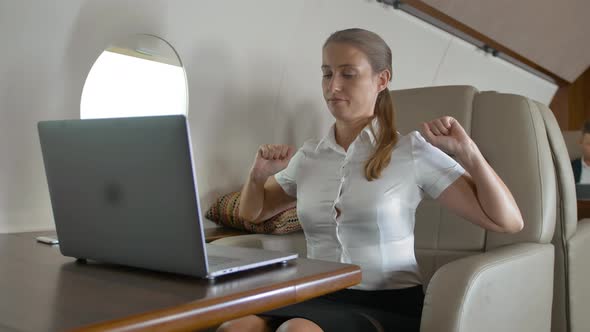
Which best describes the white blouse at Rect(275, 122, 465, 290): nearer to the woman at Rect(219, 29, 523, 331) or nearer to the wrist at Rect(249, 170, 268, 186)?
the woman at Rect(219, 29, 523, 331)

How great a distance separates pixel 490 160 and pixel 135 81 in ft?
3.67

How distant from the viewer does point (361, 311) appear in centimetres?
149

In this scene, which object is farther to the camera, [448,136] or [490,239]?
[490,239]

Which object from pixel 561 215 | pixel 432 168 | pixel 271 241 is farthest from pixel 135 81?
pixel 561 215

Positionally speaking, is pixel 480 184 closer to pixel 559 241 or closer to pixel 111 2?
pixel 559 241

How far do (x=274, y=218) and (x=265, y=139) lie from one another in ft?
1.82

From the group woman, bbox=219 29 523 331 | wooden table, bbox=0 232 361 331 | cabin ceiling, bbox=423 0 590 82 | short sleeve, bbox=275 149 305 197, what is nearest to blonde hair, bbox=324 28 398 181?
woman, bbox=219 29 523 331

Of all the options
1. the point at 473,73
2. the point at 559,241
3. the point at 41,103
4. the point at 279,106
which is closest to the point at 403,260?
the point at 559,241

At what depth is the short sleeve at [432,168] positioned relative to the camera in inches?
63.5

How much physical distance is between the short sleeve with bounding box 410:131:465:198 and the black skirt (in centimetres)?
25

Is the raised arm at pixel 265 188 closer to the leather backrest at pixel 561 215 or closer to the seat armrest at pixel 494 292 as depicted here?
the seat armrest at pixel 494 292

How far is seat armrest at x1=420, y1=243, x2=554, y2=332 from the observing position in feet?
4.56

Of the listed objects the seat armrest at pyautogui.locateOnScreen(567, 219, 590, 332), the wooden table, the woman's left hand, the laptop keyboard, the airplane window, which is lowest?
the seat armrest at pyautogui.locateOnScreen(567, 219, 590, 332)

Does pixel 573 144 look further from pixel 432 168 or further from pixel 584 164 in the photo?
pixel 432 168
